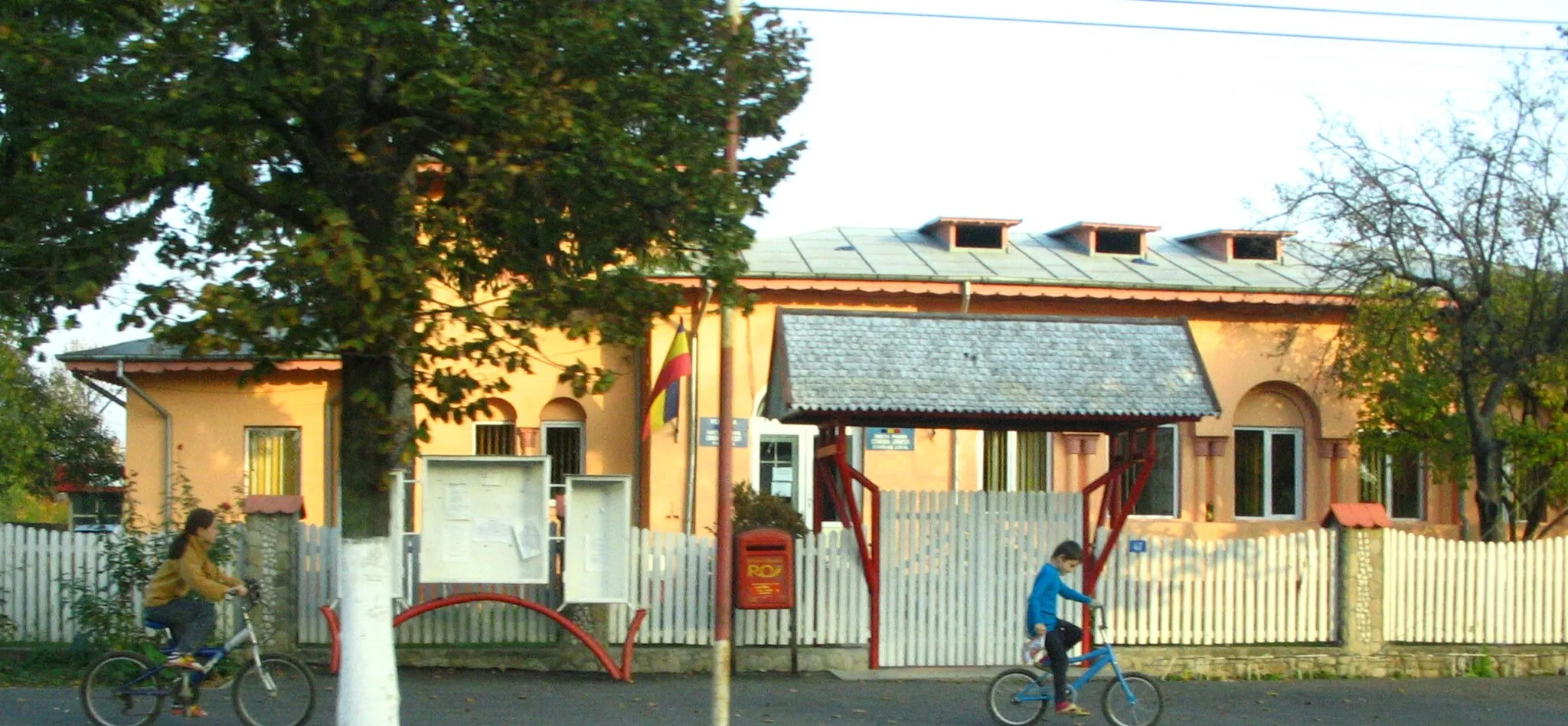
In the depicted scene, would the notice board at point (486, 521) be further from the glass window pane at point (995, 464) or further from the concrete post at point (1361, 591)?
the glass window pane at point (995, 464)

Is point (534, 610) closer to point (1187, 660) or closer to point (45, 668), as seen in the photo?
point (45, 668)

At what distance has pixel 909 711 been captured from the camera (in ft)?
43.1

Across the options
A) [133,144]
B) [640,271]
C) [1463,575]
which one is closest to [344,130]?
[133,144]

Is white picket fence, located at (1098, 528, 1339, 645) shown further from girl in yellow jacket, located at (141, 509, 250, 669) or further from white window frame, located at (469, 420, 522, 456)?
white window frame, located at (469, 420, 522, 456)

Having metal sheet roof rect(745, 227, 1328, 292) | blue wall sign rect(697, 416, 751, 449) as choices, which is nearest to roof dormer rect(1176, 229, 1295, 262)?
metal sheet roof rect(745, 227, 1328, 292)

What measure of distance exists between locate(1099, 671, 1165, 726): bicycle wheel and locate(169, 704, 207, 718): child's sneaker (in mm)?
6643

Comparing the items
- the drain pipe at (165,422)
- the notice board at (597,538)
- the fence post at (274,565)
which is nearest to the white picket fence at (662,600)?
the fence post at (274,565)

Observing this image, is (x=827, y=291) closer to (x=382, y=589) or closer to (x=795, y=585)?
(x=795, y=585)

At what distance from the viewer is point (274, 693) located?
11336mm

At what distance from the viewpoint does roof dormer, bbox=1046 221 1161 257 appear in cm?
2666

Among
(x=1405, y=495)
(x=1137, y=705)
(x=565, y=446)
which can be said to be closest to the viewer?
(x=1137, y=705)

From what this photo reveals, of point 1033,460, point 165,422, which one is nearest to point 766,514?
point 1033,460

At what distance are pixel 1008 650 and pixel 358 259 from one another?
8.34 metres

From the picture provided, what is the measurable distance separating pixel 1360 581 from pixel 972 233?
11.8 meters
